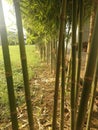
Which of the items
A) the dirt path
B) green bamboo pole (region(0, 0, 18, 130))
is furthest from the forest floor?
green bamboo pole (region(0, 0, 18, 130))

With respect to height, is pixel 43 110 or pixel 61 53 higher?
pixel 61 53

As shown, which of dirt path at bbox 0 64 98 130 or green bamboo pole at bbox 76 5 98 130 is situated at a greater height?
green bamboo pole at bbox 76 5 98 130

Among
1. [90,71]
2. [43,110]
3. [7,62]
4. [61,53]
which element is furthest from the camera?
[43,110]

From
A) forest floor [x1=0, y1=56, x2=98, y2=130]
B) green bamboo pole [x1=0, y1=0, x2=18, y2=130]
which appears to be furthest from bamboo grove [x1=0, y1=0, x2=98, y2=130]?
forest floor [x1=0, y1=56, x2=98, y2=130]

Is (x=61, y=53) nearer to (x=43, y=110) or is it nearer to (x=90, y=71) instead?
(x=90, y=71)

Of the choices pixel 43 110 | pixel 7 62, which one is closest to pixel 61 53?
pixel 7 62

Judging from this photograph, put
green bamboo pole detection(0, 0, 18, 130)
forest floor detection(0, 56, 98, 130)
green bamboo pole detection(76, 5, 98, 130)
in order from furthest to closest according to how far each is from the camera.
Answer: forest floor detection(0, 56, 98, 130) → green bamboo pole detection(0, 0, 18, 130) → green bamboo pole detection(76, 5, 98, 130)

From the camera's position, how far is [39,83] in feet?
11.8

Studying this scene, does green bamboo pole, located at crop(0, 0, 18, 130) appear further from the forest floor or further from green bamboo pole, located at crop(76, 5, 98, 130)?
the forest floor

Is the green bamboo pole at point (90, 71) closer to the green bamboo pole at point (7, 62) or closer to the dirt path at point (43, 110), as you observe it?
the green bamboo pole at point (7, 62)

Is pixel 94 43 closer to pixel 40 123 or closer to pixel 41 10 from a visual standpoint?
pixel 41 10

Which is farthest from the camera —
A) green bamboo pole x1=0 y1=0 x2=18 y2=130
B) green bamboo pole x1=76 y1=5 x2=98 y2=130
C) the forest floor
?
the forest floor

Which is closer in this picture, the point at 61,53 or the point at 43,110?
the point at 61,53

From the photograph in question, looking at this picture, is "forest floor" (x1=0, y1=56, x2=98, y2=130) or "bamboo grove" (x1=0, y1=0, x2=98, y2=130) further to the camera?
"forest floor" (x1=0, y1=56, x2=98, y2=130)
